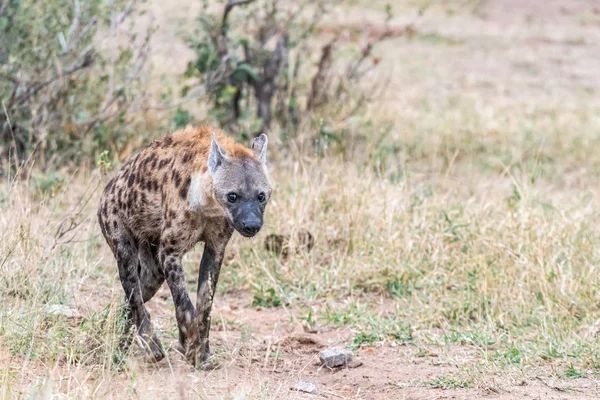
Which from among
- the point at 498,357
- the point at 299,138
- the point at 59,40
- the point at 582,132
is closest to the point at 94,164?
the point at 59,40

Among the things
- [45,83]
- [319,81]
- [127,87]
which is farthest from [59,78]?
[319,81]

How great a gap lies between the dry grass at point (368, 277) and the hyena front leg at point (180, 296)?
6.6 inches

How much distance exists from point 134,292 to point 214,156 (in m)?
0.75

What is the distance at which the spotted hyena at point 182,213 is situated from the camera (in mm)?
4457

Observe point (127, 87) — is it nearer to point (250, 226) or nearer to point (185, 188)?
point (185, 188)

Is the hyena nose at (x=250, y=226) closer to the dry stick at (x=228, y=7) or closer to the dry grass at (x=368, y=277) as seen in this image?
the dry grass at (x=368, y=277)

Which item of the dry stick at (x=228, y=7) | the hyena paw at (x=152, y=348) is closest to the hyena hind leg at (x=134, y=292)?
the hyena paw at (x=152, y=348)

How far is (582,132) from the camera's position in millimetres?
9477

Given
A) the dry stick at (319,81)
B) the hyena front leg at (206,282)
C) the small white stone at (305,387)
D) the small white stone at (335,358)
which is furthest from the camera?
the dry stick at (319,81)

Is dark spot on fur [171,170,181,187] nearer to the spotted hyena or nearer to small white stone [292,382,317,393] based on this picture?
the spotted hyena

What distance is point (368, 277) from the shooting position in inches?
236

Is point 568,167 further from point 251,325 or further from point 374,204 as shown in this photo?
point 251,325

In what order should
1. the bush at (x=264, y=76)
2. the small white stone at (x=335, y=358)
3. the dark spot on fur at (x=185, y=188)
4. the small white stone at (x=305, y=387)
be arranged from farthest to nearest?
the bush at (x=264, y=76) < the small white stone at (x=335, y=358) < the dark spot on fur at (x=185, y=188) < the small white stone at (x=305, y=387)

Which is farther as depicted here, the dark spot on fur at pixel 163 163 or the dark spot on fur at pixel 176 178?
the dark spot on fur at pixel 163 163
